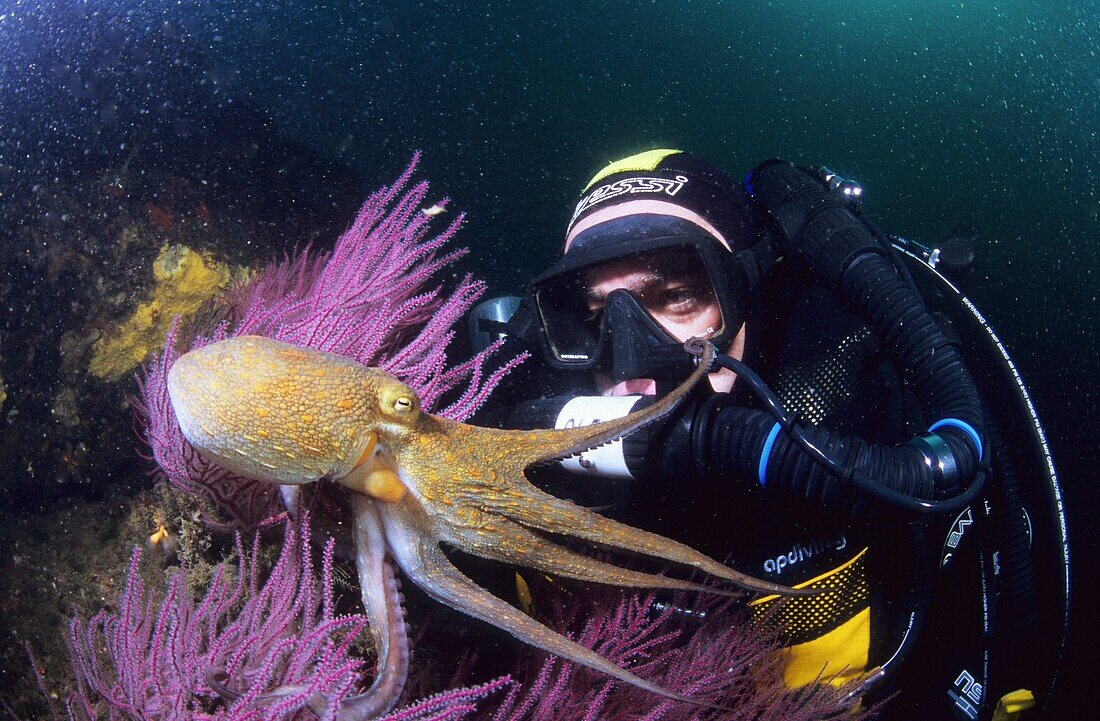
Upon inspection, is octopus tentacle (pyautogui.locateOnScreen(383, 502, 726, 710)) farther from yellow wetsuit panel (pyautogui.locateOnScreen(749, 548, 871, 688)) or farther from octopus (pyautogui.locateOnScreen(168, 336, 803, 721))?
yellow wetsuit panel (pyautogui.locateOnScreen(749, 548, 871, 688))

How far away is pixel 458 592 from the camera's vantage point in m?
1.60

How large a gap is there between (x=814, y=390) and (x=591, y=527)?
1927 millimetres

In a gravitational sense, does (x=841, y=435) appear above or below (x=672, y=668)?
above

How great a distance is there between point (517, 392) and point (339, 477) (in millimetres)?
2277

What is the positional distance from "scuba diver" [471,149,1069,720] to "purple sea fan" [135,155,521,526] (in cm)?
43

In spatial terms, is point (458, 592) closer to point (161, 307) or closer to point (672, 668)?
point (672, 668)

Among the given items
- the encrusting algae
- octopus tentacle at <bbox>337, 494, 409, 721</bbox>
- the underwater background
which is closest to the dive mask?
octopus tentacle at <bbox>337, 494, 409, 721</bbox>

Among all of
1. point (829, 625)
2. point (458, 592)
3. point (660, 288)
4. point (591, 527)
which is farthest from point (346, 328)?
point (829, 625)

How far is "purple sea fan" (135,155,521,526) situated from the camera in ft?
7.62

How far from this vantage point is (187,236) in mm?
4012

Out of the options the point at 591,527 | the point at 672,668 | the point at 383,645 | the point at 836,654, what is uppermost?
the point at 591,527

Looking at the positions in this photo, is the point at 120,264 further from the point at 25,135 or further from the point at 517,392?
the point at 517,392

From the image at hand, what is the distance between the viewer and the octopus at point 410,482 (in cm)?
145

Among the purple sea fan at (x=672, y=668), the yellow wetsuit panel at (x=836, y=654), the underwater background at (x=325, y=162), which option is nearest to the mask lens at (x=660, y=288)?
the purple sea fan at (x=672, y=668)
